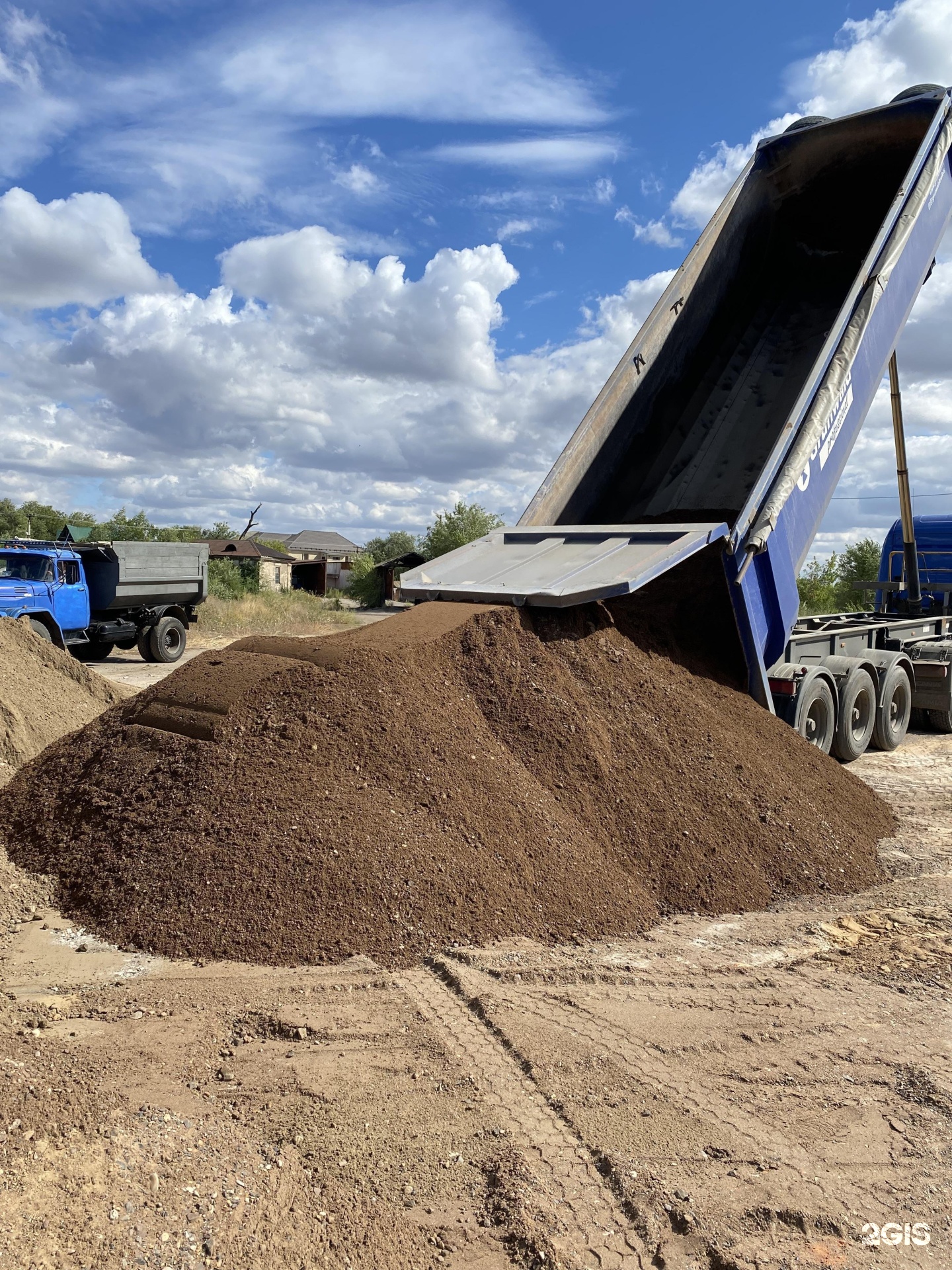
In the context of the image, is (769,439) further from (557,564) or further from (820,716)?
(557,564)

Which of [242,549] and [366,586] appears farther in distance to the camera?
[242,549]

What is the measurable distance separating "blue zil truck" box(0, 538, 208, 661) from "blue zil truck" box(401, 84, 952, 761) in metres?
8.94

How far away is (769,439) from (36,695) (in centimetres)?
756

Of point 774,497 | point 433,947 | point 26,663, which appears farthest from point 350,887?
point 26,663

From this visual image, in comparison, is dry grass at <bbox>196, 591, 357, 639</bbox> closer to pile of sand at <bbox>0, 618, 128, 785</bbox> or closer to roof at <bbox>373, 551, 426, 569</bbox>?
roof at <bbox>373, 551, 426, 569</bbox>

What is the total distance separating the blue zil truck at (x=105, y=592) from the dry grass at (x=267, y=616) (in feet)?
15.7

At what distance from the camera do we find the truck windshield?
14508 mm

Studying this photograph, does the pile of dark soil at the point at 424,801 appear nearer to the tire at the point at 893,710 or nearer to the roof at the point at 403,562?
the tire at the point at 893,710

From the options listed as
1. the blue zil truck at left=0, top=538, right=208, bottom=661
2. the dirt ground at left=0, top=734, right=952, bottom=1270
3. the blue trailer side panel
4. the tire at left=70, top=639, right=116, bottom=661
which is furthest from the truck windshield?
the blue trailer side panel

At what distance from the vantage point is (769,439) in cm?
944

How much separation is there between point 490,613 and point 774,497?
2504 mm

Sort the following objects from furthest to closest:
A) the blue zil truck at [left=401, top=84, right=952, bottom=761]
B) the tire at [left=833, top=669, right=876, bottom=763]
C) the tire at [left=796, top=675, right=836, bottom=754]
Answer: the tire at [left=833, top=669, right=876, bottom=763]
the tire at [left=796, top=675, right=836, bottom=754]
the blue zil truck at [left=401, top=84, right=952, bottom=761]

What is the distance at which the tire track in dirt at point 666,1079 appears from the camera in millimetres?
2918

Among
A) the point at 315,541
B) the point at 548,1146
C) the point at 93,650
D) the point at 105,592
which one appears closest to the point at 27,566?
the point at 105,592
